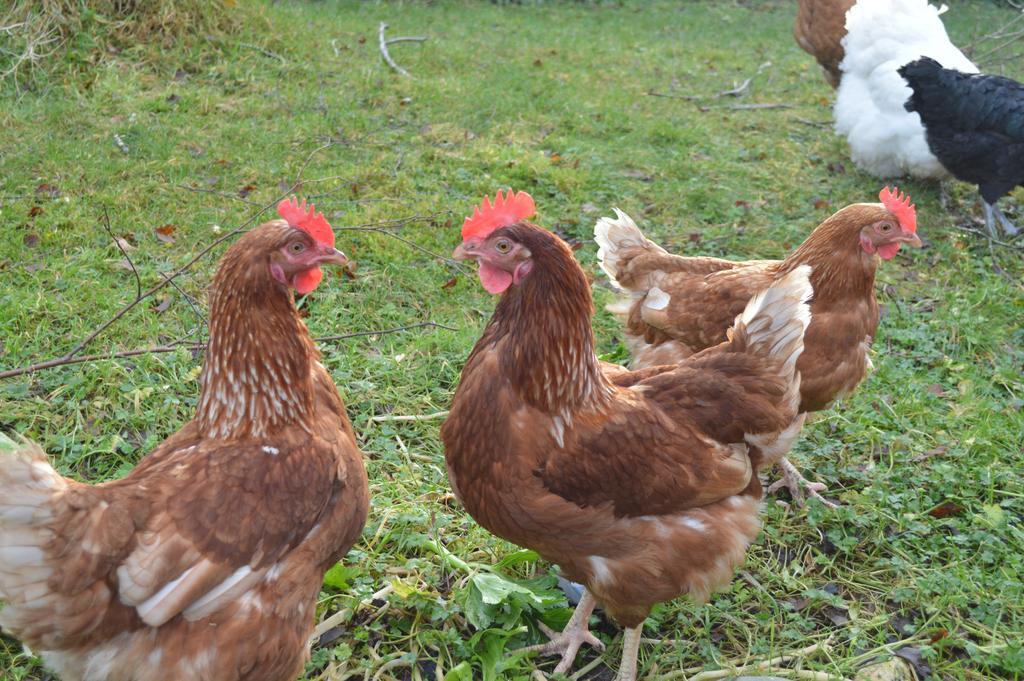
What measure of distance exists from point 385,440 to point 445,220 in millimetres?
2275

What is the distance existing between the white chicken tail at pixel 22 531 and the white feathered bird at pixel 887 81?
7139 millimetres

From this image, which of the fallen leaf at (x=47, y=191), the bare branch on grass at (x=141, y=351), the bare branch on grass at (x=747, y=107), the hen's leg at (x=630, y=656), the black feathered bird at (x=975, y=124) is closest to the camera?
the hen's leg at (x=630, y=656)

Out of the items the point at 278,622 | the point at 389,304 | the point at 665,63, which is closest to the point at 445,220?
the point at 389,304

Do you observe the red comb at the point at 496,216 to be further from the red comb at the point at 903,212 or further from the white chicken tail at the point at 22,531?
the red comb at the point at 903,212

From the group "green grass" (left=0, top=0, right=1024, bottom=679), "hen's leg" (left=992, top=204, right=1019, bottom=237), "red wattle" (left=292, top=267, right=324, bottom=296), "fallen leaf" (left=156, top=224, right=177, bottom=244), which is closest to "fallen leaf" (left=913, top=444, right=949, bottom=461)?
"green grass" (left=0, top=0, right=1024, bottom=679)

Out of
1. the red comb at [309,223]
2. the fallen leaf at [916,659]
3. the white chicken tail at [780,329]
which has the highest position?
the red comb at [309,223]

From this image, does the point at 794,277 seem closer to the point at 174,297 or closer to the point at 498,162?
the point at 174,297

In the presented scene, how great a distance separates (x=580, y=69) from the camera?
9.67m

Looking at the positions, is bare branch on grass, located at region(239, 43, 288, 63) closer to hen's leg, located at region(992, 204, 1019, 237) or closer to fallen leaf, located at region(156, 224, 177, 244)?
fallen leaf, located at region(156, 224, 177, 244)

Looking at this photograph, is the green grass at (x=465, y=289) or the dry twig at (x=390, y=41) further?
the dry twig at (x=390, y=41)

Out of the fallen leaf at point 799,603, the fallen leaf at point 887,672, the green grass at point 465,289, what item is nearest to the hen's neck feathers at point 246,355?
the green grass at point 465,289

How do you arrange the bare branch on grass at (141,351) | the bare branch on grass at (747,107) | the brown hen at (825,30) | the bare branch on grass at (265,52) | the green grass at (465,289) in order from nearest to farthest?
the green grass at (465,289), the bare branch on grass at (141,351), the brown hen at (825,30), the bare branch on grass at (265,52), the bare branch on grass at (747,107)

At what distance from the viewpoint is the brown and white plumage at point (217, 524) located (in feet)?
7.03

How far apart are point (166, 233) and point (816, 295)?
4206 mm
